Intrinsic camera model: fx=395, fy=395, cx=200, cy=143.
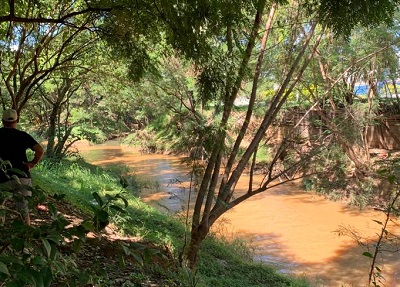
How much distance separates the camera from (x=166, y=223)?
28.1 ft

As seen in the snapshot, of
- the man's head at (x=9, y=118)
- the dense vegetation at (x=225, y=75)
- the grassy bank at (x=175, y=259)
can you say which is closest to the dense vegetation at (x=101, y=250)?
the grassy bank at (x=175, y=259)

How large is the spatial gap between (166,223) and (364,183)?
7998mm

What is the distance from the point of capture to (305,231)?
36.2 ft

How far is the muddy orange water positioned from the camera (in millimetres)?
8383

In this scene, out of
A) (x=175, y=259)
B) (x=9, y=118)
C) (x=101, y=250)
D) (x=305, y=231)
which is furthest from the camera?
(x=305, y=231)

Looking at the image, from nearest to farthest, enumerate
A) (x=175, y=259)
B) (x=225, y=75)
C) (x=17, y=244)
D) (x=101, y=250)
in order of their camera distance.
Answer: (x=17, y=244) < (x=225, y=75) < (x=101, y=250) < (x=175, y=259)

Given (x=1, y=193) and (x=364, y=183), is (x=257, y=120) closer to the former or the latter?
(x=364, y=183)

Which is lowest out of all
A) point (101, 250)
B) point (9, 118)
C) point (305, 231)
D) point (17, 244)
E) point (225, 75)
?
point (305, 231)

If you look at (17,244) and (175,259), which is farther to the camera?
(175,259)

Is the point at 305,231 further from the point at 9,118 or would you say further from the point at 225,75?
the point at 9,118

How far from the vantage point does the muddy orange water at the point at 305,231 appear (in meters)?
8.38

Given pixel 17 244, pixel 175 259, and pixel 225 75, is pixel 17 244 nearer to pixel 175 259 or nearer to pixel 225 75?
pixel 225 75

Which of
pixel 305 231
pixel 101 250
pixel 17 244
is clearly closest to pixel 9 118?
pixel 101 250

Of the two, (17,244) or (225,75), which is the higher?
(225,75)
